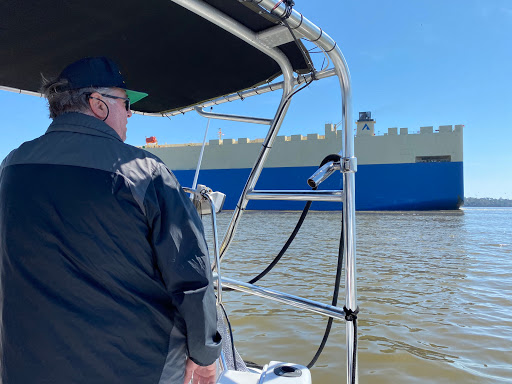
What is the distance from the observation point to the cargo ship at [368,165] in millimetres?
18594

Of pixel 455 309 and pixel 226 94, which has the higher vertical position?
pixel 226 94

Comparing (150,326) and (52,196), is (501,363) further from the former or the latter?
(52,196)

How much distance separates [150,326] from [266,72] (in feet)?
3.71

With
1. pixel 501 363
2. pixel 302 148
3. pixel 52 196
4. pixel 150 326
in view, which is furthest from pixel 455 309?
pixel 302 148

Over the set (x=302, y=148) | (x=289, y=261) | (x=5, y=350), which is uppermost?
(x=302, y=148)

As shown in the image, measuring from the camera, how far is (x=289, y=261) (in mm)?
5484

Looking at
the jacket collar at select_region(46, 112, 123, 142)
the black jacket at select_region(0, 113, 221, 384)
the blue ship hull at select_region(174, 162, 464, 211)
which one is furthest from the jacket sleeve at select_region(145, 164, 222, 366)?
the blue ship hull at select_region(174, 162, 464, 211)

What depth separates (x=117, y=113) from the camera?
849 mm

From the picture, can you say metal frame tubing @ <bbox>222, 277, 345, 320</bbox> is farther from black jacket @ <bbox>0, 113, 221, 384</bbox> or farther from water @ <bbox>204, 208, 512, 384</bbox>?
water @ <bbox>204, 208, 512, 384</bbox>

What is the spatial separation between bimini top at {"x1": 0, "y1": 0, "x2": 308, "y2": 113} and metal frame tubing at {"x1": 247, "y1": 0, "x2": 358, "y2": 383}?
0.11 metres

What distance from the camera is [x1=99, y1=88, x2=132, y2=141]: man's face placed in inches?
32.8

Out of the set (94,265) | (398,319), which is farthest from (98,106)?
(398,319)

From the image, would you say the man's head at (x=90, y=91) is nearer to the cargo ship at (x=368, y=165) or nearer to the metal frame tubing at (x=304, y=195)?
the metal frame tubing at (x=304, y=195)

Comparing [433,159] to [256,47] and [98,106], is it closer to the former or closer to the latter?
[256,47]
